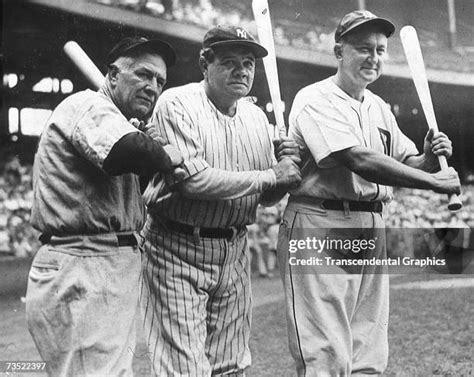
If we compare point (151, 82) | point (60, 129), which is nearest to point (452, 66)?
point (151, 82)

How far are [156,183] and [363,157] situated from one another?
2.33ft

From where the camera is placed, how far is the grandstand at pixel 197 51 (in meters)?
2.62

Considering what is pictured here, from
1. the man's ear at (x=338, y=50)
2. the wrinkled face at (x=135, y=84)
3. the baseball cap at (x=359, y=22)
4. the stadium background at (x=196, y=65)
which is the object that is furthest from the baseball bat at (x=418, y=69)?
the wrinkled face at (x=135, y=84)

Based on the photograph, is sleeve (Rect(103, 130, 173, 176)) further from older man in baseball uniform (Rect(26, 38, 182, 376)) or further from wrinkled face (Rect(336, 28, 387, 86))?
wrinkled face (Rect(336, 28, 387, 86))

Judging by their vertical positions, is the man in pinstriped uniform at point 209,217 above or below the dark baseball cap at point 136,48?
below

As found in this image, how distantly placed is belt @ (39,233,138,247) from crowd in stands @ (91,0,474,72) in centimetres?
102

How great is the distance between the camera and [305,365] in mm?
2318

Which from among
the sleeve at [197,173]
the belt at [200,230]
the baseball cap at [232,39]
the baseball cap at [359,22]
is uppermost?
the baseball cap at [359,22]

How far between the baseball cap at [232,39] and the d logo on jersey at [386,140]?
0.54 meters

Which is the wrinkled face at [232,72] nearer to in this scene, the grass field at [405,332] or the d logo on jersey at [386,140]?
the d logo on jersey at [386,140]

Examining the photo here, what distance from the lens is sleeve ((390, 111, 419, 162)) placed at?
248 centimetres

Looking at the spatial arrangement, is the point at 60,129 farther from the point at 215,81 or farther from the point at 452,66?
the point at 452,66

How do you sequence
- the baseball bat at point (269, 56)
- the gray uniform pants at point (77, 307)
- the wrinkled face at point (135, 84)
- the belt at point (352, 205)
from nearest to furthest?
the gray uniform pants at point (77, 307) → the wrinkled face at point (135, 84) → the belt at point (352, 205) → the baseball bat at point (269, 56)

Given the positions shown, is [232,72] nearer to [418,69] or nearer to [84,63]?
[84,63]
